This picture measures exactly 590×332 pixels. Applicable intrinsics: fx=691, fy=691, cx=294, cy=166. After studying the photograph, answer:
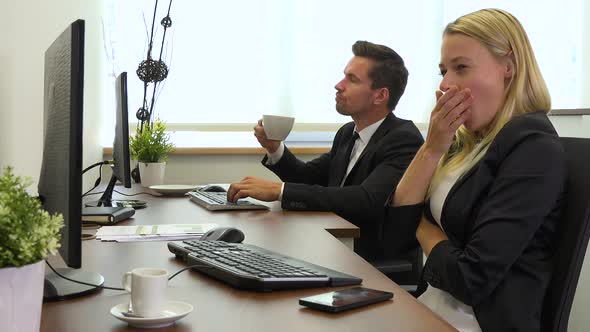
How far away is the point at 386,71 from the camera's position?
2652 millimetres

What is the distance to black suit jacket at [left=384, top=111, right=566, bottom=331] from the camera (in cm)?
130

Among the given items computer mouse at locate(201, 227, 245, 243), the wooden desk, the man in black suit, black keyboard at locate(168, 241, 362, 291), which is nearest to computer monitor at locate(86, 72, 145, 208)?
the man in black suit

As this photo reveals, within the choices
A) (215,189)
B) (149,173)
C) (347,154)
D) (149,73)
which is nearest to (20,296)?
(215,189)

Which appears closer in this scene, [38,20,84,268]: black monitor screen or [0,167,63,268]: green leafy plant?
[0,167,63,268]: green leafy plant

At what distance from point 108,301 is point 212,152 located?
2.47m

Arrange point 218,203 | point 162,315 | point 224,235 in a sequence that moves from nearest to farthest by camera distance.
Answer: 1. point 162,315
2. point 224,235
3. point 218,203

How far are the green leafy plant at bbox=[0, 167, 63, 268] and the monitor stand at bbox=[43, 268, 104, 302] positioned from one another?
35 cm

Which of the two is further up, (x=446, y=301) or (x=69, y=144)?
(x=69, y=144)

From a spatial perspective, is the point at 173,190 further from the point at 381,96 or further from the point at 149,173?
the point at 381,96

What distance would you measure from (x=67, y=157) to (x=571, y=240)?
87 centimetres

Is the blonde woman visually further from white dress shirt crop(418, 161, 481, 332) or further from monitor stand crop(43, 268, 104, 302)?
monitor stand crop(43, 268, 104, 302)

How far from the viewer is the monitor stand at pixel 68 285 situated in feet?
3.27

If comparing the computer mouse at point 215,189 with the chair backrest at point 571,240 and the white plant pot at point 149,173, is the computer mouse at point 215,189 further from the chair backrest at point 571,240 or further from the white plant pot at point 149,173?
the chair backrest at point 571,240

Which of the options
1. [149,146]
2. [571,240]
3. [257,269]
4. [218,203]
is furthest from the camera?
[149,146]
